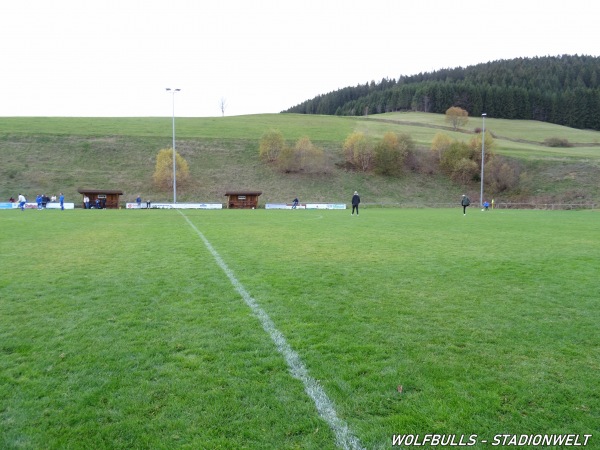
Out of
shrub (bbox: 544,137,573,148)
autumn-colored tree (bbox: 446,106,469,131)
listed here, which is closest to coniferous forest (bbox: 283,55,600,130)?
autumn-colored tree (bbox: 446,106,469,131)

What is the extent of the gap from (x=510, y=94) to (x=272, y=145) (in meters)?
92.2

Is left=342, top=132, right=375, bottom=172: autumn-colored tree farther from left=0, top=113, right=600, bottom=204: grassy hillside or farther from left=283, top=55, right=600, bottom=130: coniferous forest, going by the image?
left=283, top=55, right=600, bottom=130: coniferous forest

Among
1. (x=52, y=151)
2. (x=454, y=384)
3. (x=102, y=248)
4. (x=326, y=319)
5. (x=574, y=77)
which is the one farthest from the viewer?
(x=574, y=77)

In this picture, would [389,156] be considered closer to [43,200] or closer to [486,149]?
[486,149]

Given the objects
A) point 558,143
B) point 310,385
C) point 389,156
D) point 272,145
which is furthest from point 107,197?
point 558,143

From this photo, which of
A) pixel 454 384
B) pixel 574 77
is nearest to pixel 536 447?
pixel 454 384

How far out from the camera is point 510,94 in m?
128

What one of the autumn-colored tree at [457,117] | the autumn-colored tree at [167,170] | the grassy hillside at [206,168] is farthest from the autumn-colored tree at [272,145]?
the autumn-colored tree at [457,117]

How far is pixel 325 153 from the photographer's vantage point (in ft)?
241

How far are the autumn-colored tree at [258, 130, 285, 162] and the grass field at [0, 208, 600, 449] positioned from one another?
195 ft

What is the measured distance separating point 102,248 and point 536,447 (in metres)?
13.3

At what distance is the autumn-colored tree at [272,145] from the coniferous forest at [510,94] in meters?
84.7

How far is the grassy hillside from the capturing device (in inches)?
2285

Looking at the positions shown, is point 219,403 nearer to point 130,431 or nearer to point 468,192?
point 130,431
